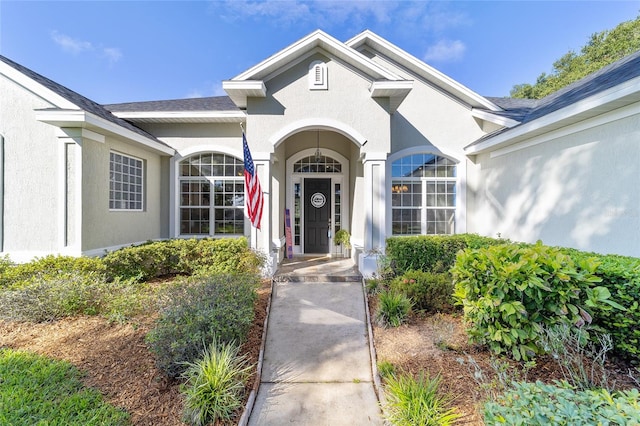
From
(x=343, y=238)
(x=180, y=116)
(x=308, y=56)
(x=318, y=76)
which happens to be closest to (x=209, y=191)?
(x=180, y=116)

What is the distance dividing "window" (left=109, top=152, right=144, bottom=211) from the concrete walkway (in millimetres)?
4932

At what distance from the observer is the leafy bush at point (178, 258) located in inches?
252

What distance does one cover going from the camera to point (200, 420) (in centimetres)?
277

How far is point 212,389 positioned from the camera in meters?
2.92

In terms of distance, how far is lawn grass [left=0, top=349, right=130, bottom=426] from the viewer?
270 centimetres

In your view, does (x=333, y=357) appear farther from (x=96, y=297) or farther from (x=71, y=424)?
(x=96, y=297)

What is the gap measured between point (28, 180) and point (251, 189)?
508cm

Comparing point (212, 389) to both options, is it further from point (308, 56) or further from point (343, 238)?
point (308, 56)

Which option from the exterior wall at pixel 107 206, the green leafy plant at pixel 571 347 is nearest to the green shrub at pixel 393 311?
the green leafy plant at pixel 571 347

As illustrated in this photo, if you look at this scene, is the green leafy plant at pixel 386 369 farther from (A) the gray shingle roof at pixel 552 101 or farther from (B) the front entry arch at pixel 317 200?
(B) the front entry arch at pixel 317 200

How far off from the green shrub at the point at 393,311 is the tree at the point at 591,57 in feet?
77.3

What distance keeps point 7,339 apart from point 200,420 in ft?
12.0

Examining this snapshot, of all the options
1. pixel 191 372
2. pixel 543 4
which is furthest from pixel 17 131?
pixel 543 4

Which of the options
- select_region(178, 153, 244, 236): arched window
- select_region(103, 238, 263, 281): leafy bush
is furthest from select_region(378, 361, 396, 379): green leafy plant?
select_region(178, 153, 244, 236): arched window
